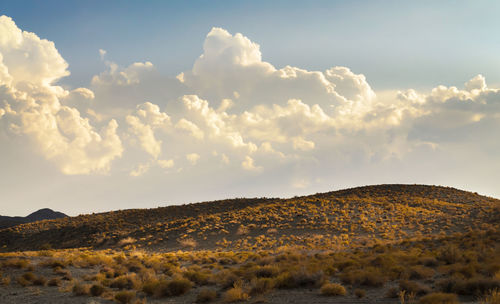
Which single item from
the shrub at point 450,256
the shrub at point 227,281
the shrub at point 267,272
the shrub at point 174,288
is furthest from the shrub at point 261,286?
the shrub at point 450,256

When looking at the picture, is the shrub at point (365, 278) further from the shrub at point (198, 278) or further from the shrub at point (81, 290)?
the shrub at point (81, 290)

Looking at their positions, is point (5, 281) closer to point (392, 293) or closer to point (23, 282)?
point (23, 282)

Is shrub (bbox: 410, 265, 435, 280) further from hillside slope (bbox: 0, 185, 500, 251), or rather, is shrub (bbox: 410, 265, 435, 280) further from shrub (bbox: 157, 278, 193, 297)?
hillside slope (bbox: 0, 185, 500, 251)

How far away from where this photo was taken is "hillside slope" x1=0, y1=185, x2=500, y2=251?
136 feet

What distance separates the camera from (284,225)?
4781cm

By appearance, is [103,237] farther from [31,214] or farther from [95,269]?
[31,214]

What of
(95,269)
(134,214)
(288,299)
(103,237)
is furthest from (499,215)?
(134,214)

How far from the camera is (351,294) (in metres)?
14.1

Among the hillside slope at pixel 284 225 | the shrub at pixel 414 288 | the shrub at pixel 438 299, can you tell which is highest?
the shrub at pixel 438 299

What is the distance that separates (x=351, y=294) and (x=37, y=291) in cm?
1551

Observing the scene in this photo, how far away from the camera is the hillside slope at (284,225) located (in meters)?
41.4

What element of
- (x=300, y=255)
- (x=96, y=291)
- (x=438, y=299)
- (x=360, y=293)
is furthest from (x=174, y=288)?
(x=300, y=255)

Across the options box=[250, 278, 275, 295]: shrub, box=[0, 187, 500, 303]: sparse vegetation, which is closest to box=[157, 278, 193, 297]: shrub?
box=[0, 187, 500, 303]: sparse vegetation

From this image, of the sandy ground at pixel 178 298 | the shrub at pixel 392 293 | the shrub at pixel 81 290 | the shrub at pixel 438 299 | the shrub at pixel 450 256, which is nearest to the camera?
the shrub at pixel 438 299
